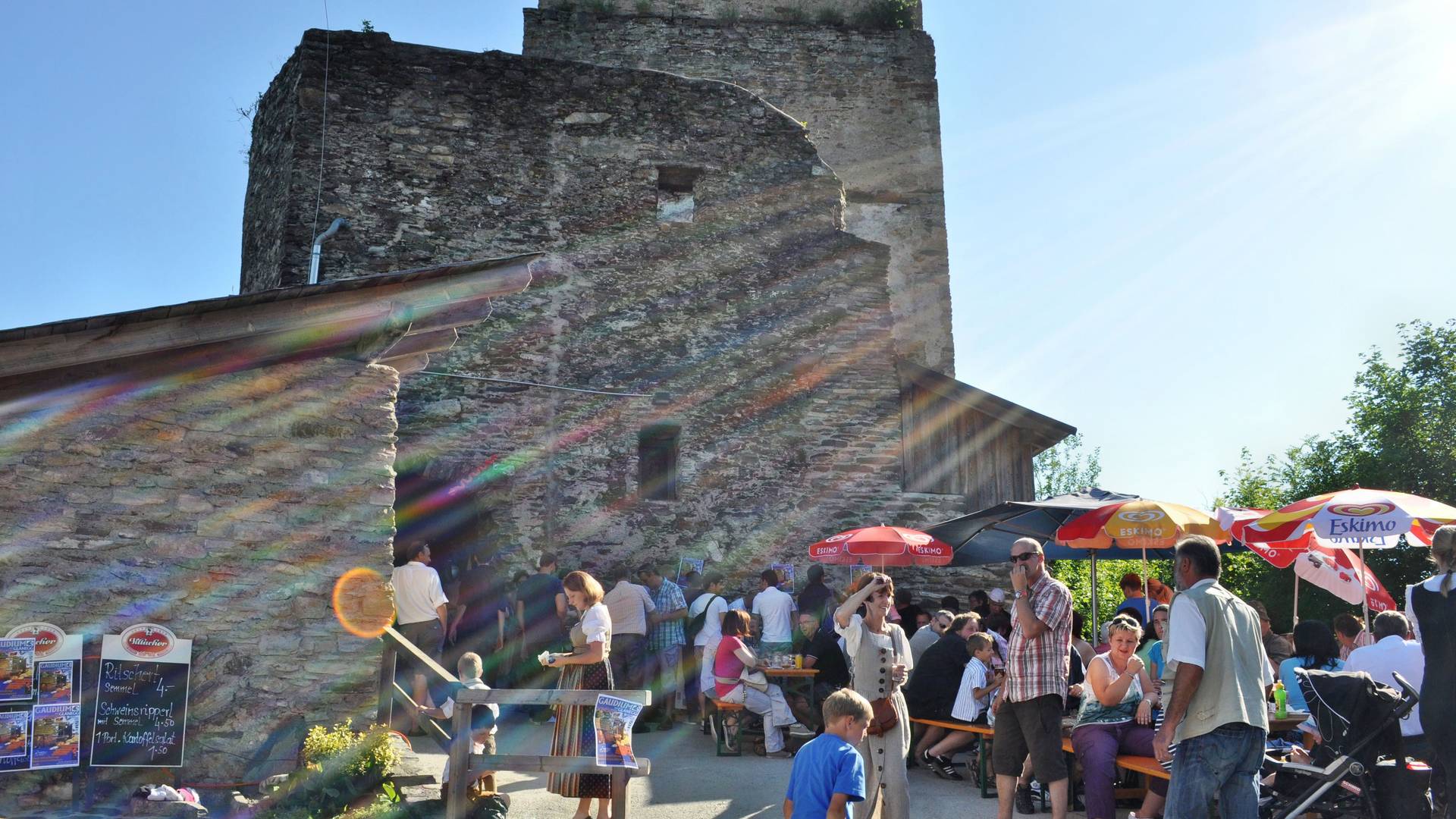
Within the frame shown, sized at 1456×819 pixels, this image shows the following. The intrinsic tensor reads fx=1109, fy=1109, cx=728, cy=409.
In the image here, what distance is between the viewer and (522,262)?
7.36 metres

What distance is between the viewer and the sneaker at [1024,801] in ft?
22.1

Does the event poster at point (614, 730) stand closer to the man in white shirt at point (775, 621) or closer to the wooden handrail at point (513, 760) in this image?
the wooden handrail at point (513, 760)

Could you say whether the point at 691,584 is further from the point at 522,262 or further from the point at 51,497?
the point at 51,497

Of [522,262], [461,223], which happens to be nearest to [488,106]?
[461,223]

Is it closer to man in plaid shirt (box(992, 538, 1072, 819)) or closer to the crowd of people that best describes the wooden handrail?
the crowd of people

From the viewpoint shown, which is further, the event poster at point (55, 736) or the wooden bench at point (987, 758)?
the wooden bench at point (987, 758)

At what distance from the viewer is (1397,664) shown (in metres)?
5.96

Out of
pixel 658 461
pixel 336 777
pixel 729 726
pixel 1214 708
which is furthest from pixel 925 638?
pixel 336 777

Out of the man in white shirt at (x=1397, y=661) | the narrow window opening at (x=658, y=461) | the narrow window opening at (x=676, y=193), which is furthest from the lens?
the narrow window opening at (x=676, y=193)

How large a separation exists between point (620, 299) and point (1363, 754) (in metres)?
9.69

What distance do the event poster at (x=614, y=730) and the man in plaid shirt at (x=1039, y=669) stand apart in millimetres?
1969

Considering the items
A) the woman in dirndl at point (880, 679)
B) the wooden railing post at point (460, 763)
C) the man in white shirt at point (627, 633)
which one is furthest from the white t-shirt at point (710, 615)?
the wooden railing post at point (460, 763)

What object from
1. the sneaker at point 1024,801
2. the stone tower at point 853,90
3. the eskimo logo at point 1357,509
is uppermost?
the stone tower at point 853,90

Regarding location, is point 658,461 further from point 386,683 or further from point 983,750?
point 983,750
